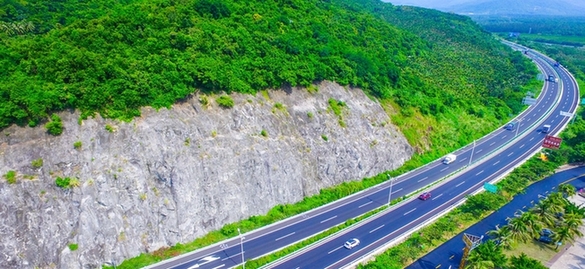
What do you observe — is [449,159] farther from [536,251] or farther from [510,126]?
[510,126]

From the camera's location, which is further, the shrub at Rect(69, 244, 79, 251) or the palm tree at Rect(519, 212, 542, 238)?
the palm tree at Rect(519, 212, 542, 238)

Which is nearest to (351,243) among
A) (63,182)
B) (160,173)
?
(160,173)

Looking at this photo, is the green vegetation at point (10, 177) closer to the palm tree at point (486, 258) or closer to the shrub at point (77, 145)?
the shrub at point (77, 145)

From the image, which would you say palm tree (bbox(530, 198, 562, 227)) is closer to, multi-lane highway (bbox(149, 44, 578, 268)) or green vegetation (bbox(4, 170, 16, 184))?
multi-lane highway (bbox(149, 44, 578, 268))

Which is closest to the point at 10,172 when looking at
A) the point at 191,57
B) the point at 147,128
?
the point at 147,128

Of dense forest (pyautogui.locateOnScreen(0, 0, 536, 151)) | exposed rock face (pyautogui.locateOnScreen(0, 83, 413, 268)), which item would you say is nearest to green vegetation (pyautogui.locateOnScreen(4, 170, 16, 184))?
exposed rock face (pyautogui.locateOnScreen(0, 83, 413, 268))
